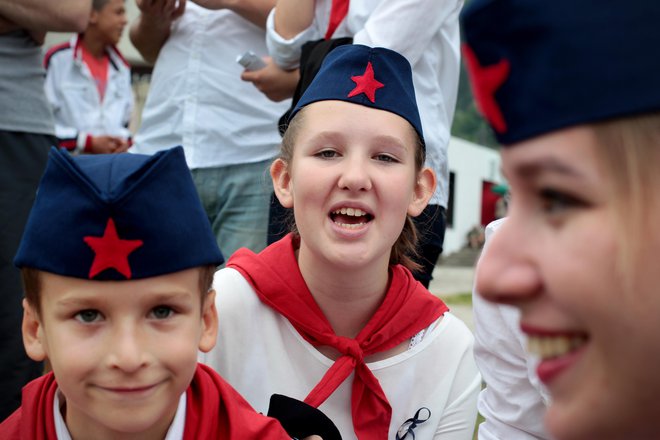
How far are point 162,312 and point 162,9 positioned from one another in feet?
7.22

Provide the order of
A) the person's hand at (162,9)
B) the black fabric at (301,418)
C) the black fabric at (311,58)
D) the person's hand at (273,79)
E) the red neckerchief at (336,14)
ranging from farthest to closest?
1. the person's hand at (162,9)
2. the person's hand at (273,79)
3. the red neckerchief at (336,14)
4. the black fabric at (311,58)
5. the black fabric at (301,418)

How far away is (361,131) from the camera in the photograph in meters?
3.08

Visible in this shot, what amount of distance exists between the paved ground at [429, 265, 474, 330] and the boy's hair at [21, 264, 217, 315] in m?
6.84

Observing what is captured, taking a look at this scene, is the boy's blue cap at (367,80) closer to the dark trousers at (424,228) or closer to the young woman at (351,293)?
the young woman at (351,293)

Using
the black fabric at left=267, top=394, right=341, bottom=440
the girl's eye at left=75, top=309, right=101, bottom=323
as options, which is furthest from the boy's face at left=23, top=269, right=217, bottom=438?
the black fabric at left=267, top=394, right=341, bottom=440

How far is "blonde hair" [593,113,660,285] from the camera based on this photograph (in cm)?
112

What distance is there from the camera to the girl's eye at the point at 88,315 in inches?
88.1

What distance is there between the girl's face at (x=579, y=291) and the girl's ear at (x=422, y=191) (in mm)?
2003

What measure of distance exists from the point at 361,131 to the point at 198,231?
93 cm

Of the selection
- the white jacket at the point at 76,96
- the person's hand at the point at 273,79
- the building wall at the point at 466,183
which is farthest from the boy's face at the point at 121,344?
the building wall at the point at 466,183

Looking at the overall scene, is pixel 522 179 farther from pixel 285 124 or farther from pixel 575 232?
pixel 285 124

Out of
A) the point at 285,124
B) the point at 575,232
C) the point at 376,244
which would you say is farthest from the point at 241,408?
the point at 575,232

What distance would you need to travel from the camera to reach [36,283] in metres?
2.33

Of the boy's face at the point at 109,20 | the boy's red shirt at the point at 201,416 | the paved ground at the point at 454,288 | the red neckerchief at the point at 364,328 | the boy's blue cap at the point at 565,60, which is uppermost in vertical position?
the boy's blue cap at the point at 565,60
